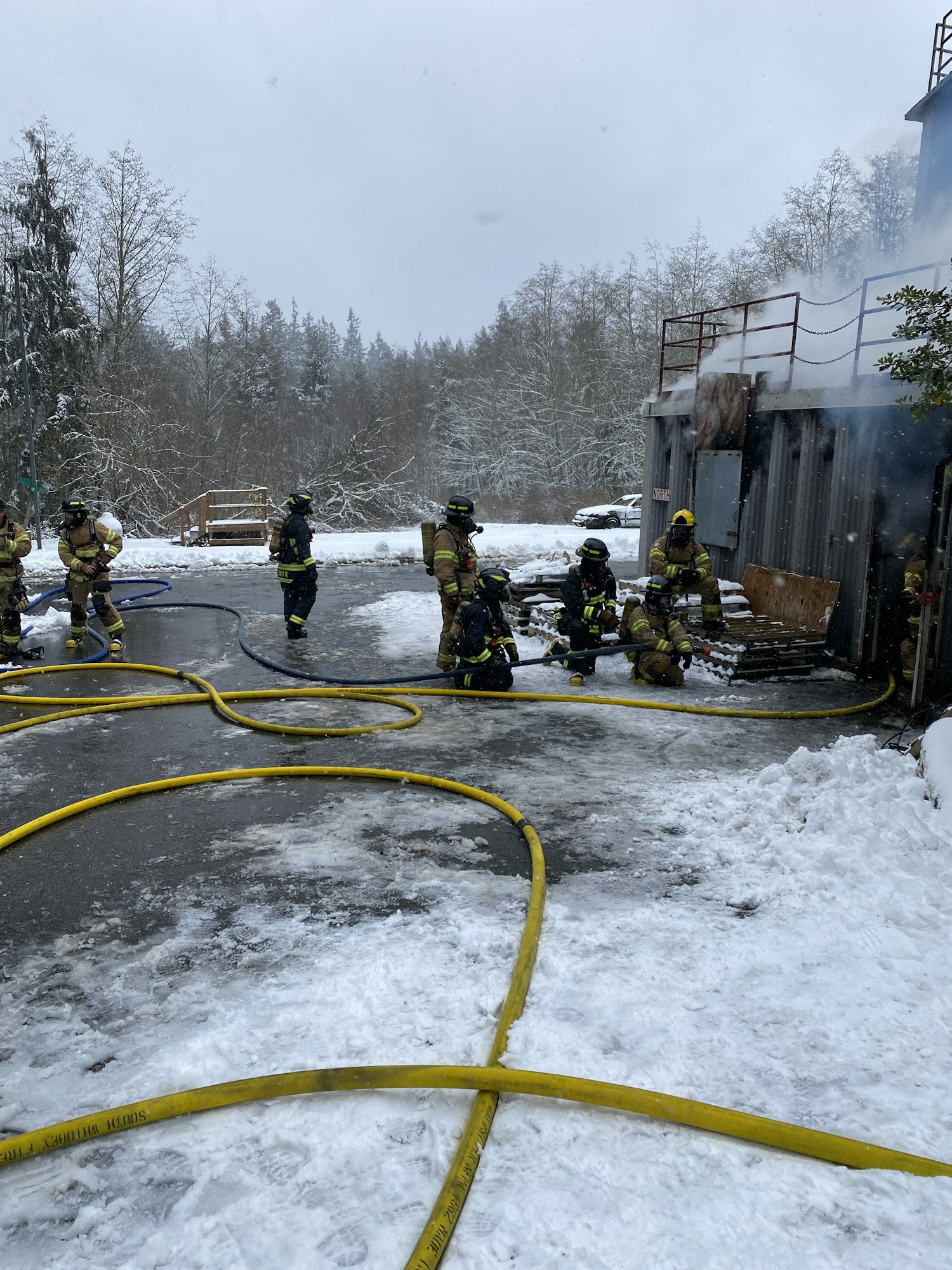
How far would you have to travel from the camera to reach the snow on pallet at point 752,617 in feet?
30.1

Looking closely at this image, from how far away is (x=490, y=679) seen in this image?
8.51 meters

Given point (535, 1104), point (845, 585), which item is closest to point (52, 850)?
point (535, 1104)

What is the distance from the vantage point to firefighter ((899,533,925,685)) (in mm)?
8297

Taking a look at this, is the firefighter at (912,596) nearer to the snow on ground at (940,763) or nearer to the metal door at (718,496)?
the metal door at (718,496)

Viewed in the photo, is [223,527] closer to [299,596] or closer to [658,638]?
[299,596]

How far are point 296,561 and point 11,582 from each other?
3063mm

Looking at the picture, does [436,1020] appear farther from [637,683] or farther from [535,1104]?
[637,683]

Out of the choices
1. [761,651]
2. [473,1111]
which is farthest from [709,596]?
[473,1111]

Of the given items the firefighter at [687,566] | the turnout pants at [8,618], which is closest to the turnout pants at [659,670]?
the firefighter at [687,566]

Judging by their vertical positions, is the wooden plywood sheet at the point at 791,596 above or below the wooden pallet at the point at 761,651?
above

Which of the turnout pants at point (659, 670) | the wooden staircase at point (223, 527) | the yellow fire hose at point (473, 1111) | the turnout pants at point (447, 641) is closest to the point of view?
the yellow fire hose at point (473, 1111)

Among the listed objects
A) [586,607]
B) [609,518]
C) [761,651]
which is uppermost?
[609,518]

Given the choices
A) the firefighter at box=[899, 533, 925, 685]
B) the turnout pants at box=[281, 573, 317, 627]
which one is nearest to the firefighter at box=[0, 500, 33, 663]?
the turnout pants at box=[281, 573, 317, 627]

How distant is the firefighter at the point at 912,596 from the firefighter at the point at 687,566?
1.83m
